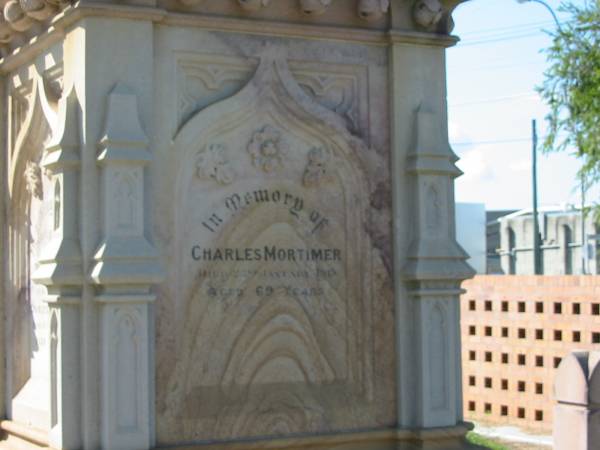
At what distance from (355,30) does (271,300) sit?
5.96ft

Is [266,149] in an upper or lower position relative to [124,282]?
upper

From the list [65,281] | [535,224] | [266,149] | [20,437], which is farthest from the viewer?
[535,224]

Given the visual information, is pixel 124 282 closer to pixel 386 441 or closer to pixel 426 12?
pixel 386 441

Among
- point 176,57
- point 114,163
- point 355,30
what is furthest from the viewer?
point 355,30

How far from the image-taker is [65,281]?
673 centimetres

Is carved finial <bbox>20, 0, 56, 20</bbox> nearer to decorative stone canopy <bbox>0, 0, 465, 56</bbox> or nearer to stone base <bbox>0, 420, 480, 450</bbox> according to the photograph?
decorative stone canopy <bbox>0, 0, 465, 56</bbox>

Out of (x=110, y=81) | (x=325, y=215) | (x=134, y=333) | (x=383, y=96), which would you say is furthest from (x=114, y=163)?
(x=383, y=96)

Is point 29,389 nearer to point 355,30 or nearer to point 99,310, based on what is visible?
point 99,310

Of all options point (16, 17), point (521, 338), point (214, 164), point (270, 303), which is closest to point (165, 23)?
point (214, 164)

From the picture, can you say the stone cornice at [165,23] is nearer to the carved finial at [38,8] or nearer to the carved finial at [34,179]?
the carved finial at [38,8]

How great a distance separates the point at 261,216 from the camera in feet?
24.1

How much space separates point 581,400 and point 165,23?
3.72 meters

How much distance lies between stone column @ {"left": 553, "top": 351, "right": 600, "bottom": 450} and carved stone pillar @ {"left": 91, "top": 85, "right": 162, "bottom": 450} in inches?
118

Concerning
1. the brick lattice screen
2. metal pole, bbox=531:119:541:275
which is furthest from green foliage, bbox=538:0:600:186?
metal pole, bbox=531:119:541:275
